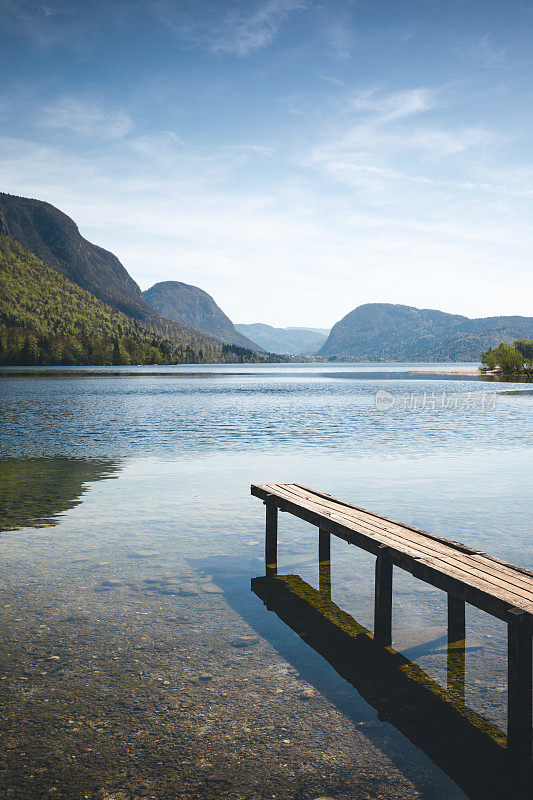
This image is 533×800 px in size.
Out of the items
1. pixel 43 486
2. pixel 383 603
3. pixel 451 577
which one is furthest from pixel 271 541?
pixel 43 486

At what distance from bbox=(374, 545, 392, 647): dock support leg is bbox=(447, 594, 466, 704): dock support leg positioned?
92cm

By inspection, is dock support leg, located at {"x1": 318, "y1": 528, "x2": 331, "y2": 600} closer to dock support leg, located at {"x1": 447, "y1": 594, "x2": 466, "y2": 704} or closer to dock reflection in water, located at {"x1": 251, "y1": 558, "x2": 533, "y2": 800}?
dock reflection in water, located at {"x1": 251, "y1": 558, "x2": 533, "y2": 800}

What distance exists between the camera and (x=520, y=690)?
21.1ft

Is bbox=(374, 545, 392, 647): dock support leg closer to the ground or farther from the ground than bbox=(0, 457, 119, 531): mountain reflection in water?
farther from the ground

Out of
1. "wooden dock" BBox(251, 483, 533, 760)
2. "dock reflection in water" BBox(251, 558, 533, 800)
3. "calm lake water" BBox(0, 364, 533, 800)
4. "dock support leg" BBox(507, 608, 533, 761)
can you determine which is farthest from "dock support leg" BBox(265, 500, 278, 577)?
"dock support leg" BBox(507, 608, 533, 761)

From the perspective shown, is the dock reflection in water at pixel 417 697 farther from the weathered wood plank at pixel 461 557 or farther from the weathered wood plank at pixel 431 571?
the weathered wood plank at pixel 461 557

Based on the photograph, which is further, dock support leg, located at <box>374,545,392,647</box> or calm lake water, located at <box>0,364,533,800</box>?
dock support leg, located at <box>374,545,392,647</box>

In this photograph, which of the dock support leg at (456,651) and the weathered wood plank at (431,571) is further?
the dock support leg at (456,651)

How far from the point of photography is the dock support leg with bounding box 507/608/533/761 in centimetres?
641

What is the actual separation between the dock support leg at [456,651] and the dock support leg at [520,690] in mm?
1167

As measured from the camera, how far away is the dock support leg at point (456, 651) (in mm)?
7910

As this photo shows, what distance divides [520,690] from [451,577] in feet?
5.22

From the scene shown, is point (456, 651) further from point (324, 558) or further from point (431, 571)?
point (324, 558)

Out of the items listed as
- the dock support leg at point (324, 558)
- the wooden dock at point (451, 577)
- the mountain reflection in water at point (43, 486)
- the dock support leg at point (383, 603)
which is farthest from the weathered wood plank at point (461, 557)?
the mountain reflection in water at point (43, 486)
